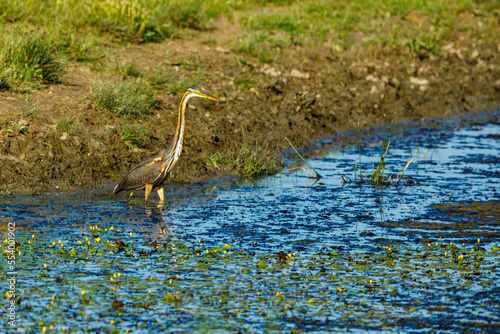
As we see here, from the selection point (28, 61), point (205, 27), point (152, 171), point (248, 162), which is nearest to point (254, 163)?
point (248, 162)

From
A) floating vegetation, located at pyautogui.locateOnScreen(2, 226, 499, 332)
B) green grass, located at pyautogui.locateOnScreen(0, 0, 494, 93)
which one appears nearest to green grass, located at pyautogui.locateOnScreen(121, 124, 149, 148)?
green grass, located at pyautogui.locateOnScreen(0, 0, 494, 93)

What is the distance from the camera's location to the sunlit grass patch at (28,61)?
1272 centimetres

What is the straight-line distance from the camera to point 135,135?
12.5m

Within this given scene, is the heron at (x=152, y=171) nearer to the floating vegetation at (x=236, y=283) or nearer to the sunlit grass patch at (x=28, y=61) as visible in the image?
the floating vegetation at (x=236, y=283)

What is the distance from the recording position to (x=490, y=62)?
1973 cm

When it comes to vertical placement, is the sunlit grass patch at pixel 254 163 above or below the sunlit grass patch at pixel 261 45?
below

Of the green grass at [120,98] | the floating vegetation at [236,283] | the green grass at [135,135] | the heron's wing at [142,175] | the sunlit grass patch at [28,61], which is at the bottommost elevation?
the floating vegetation at [236,283]

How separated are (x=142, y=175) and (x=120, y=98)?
2559 mm

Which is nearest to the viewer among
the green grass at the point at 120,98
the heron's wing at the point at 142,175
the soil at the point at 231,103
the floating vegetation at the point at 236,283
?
the floating vegetation at the point at 236,283

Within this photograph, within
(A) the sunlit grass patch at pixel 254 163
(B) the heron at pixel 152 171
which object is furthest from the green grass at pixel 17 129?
(A) the sunlit grass patch at pixel 254 163

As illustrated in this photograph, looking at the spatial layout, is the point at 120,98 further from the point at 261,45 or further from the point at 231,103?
the point at 261,45

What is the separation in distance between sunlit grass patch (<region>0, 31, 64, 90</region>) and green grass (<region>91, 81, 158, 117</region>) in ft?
2.86

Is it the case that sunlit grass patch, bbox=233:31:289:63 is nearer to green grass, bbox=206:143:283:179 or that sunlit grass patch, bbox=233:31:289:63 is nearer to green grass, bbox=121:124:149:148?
green grass, bbox=206:143:283:179

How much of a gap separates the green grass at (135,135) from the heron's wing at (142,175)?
5.52 feet
